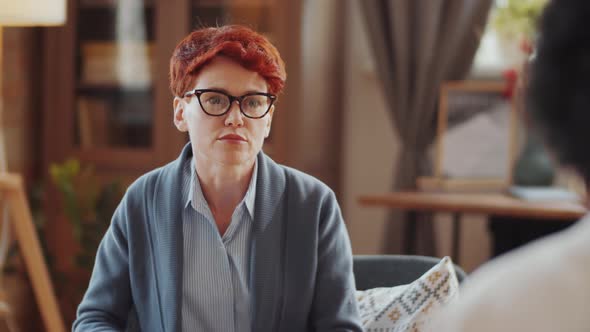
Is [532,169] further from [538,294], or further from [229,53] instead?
[538,294]

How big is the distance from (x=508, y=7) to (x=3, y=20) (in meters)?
1.98

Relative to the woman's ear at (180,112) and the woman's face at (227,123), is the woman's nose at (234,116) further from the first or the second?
the woman's ear at (180,112)

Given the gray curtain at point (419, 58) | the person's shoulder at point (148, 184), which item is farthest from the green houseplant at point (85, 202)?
the person's shoulder at point (148, 184)

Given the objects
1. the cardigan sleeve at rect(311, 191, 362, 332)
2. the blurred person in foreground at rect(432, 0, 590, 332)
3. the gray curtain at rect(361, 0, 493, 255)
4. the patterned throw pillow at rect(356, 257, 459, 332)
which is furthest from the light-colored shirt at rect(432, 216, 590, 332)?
the gray curtain at rect(361, 0, 493, 255)

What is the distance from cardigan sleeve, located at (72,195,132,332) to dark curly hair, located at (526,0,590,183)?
37.7 inches

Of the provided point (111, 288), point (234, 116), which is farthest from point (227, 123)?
point (111, 288)

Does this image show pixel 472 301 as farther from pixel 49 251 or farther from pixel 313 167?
pixel 49 251

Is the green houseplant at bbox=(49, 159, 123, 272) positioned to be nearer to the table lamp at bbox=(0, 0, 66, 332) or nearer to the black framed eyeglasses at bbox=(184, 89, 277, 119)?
the table lamp at bbox=(0, 0, 66, 332)

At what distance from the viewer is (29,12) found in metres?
2.46

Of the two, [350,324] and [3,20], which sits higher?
[3,20]

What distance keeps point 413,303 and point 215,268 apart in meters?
0.38

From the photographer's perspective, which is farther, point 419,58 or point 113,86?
point 113,86

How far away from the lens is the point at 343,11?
3734mm

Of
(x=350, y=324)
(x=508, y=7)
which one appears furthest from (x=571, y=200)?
(x=350, y=324)
